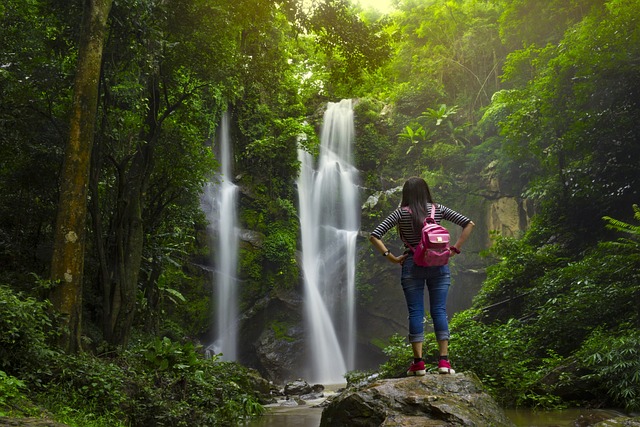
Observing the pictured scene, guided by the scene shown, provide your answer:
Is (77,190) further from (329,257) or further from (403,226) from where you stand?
(329,257)

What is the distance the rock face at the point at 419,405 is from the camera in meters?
4.11

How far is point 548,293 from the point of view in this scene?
Result: 11664mm

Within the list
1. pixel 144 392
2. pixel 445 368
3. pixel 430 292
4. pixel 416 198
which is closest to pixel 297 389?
pixel 144 392

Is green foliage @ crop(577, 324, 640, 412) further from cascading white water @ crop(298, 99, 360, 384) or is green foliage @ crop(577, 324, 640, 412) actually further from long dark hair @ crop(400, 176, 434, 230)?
cascading white water @ crop(298, 99, 360, 384)

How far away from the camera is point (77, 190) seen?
Result: 655 cm

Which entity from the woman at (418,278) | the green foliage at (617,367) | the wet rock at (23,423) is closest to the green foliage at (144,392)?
the wet rock at (23,423)

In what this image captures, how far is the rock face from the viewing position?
162 inches

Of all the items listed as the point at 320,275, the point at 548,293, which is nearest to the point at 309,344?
the point at 320,275

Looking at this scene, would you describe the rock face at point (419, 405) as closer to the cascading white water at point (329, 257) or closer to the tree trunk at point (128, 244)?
the tree trunk at point (128, 244)

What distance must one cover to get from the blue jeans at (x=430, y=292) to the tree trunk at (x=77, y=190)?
161 inches

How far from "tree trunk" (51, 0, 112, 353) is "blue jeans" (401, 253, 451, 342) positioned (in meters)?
4.10

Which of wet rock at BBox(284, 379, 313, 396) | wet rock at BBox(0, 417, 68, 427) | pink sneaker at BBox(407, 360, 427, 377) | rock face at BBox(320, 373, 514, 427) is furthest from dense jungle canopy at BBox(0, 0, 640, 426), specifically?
wet rock at BBox(284, 379, 313, 396)

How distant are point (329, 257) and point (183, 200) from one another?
1200cm

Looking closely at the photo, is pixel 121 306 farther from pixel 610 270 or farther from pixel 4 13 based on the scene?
pixel 610 270
